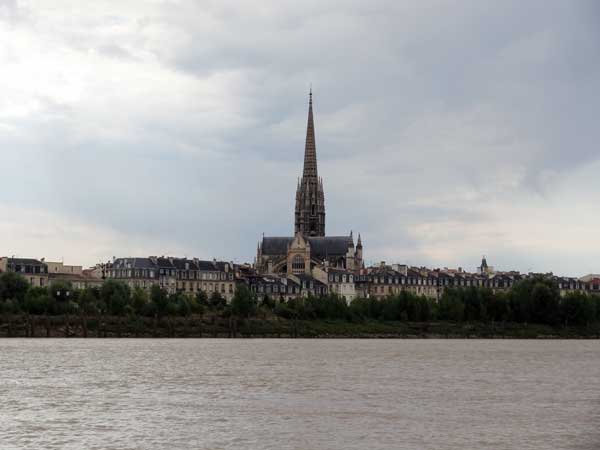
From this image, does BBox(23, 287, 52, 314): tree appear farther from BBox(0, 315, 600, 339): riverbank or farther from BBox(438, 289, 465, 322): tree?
BBox(438, 289, 465, 322): tree

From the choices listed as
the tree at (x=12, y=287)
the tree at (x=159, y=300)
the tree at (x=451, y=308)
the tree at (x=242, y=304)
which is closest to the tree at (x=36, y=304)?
the tree at (x=12, y=287)

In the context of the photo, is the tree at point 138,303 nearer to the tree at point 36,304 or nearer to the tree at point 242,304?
the tree at point 36,304

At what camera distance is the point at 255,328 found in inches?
5453

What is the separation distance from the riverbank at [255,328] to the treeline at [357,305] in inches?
56.1

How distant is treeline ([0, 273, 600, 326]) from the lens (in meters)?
132

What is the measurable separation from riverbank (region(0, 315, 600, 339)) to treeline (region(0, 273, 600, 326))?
56.1 inches

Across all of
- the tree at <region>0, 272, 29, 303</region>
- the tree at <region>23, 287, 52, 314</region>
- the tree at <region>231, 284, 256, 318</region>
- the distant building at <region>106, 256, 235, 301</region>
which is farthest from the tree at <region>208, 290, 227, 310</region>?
the tree at <region>23, 287, 52, 314</region>

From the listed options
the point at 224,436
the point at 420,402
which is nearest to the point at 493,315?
the point at 420,402

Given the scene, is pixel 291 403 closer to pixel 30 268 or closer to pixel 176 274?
pixel 30 268

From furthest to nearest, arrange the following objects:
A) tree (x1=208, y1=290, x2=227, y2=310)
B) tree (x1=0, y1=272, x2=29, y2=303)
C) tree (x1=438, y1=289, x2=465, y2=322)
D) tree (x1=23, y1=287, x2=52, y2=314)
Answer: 1. tree (x1=438, y1=289, x2=465, y2=322)
2. tree (x1=208, y1=290, x2=227, y2=310)
3. tree (x1=0, y1=272, x2=29, y2=303)
4. tree (x1=23, y1=287, x2=52, y2=314)

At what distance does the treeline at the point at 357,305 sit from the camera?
132250 mm

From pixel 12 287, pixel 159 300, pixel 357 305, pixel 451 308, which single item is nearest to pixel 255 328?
pixel 159 300

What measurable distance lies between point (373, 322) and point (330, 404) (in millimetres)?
103410

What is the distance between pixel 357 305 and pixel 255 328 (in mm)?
22907
